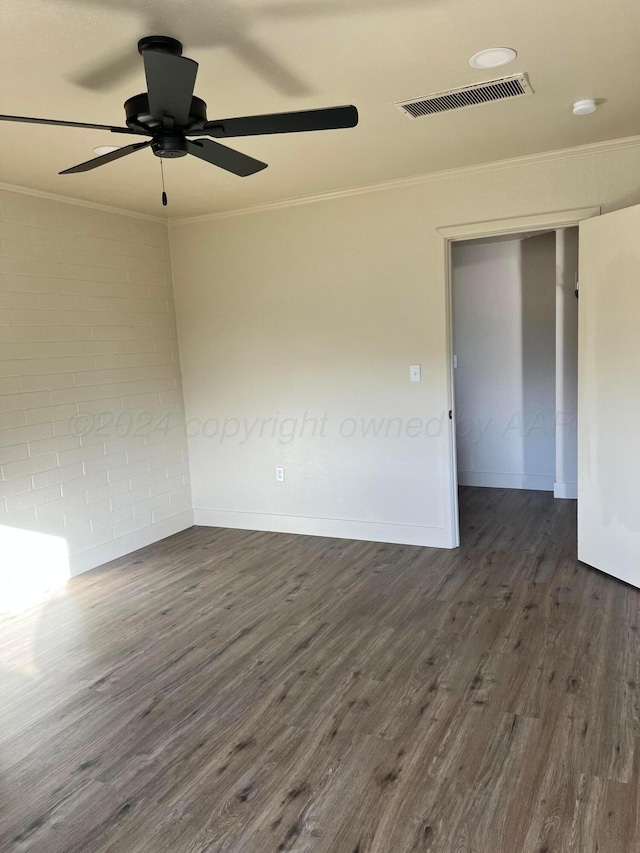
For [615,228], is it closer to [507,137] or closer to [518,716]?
[507,137]

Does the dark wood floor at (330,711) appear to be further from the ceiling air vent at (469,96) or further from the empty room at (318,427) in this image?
the ceiling air vent at (469,96)

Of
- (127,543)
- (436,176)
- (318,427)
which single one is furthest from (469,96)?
(127,543)

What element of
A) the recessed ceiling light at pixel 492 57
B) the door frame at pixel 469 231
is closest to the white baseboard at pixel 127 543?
the door frame at pixel 469 231

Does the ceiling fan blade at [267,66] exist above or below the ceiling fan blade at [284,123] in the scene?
above

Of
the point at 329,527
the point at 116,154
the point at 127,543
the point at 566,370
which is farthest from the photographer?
the point at 566,370

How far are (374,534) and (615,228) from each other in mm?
2634

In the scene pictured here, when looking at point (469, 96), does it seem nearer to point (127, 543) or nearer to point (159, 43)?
point (159, 43)

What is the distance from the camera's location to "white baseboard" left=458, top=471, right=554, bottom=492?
596 centimetres

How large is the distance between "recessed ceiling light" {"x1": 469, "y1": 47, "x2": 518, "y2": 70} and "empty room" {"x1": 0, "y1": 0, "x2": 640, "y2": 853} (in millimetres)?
16

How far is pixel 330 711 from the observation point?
2.56 m

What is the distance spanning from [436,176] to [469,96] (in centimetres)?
136

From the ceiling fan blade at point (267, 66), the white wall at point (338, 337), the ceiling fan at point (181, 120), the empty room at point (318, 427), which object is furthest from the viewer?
the white wall at point (338, 337)

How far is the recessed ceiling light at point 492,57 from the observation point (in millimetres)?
2357

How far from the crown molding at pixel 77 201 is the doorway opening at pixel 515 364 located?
2.81m
